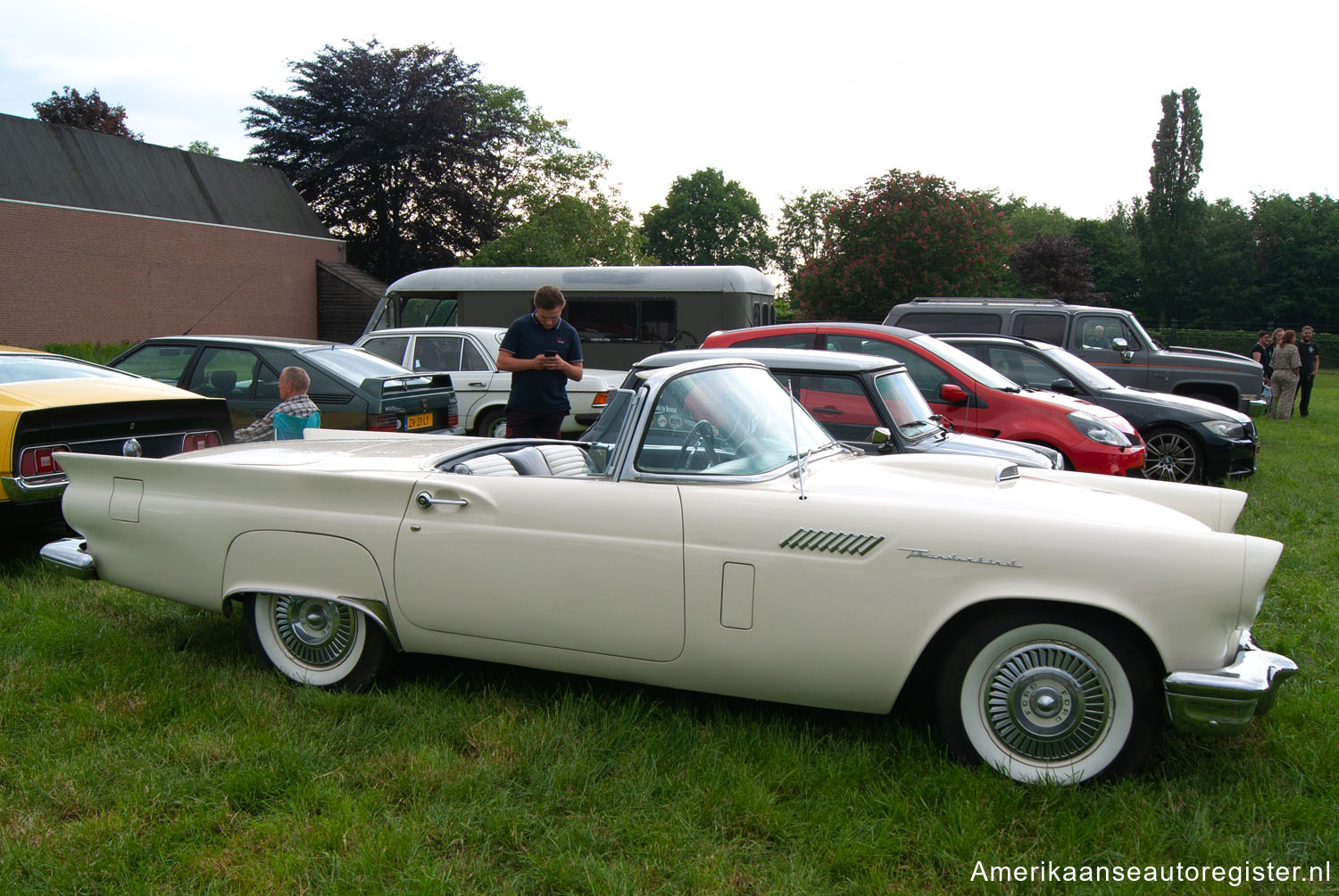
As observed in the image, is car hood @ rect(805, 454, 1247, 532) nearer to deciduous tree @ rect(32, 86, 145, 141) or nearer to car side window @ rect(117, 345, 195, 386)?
car side window @ rect(117, 345, 195, 386)

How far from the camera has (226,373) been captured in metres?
8.25

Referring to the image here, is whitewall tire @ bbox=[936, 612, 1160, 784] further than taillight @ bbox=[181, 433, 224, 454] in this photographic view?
No

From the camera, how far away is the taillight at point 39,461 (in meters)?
5.03

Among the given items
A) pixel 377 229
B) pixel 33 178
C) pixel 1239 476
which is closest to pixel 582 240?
pixel 377 229

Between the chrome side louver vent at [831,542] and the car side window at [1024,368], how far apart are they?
22.6 ft

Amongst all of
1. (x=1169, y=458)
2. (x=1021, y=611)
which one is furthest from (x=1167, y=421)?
(x=1021, y=611)

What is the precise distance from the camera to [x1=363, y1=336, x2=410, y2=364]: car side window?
38.0 feet

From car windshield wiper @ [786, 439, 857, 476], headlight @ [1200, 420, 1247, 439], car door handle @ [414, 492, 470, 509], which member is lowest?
car door handle @ [414, 492, 470, 509]

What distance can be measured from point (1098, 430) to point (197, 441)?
6763 millimetres

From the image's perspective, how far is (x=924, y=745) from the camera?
3162mm

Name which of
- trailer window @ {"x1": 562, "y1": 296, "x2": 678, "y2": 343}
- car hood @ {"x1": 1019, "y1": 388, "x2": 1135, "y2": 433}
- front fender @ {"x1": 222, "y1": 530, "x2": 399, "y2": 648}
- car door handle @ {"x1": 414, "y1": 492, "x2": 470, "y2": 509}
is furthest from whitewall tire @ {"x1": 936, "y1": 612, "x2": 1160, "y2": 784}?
Result: trailer window @ {"x1": 562, "y1": 296, "x2": 678, "y2": 343}

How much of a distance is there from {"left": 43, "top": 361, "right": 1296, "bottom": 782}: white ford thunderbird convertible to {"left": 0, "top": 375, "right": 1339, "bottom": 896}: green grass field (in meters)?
0.23

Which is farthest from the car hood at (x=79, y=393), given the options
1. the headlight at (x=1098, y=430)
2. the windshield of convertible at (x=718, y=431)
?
the headlight at (x=1098, y=430)

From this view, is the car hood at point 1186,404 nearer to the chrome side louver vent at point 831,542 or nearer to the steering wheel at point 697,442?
Result: the steering wheel at point 697,442
